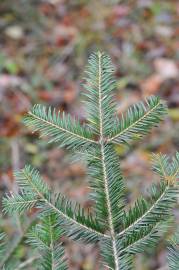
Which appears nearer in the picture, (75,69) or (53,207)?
(53,207)

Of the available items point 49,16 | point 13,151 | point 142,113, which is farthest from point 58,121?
point 49,16

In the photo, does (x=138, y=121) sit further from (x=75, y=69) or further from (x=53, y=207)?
(x=75, y=69)

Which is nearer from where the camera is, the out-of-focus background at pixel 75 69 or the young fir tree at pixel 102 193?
the young fir tree at pixel 102 193

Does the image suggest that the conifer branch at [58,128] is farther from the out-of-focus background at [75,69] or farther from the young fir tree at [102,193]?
the out-of-focus background at [75,69]

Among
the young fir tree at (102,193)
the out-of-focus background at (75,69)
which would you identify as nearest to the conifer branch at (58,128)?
the young fir tree at (102,193)

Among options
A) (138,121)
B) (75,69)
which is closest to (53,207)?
(138,121)

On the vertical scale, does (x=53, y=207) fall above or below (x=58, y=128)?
below
